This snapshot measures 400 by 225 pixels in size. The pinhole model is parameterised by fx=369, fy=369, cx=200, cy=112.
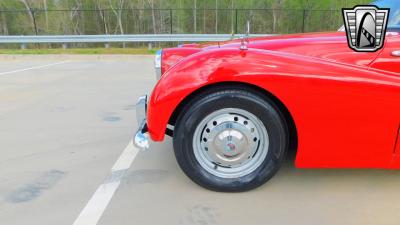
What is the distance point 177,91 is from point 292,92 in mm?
799

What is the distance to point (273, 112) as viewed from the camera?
2584mm

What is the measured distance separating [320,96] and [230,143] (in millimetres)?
714

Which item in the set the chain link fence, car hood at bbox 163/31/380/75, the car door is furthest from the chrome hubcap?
the chain link fence

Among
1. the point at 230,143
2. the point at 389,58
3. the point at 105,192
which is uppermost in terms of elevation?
the point at 389,58

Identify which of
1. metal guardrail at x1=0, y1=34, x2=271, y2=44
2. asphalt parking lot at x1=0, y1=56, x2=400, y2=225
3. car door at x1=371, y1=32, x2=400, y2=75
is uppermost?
car door at x1=371, y1=32, x2=400, y2=75

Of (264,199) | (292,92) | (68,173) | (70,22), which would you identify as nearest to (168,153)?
(68,173)

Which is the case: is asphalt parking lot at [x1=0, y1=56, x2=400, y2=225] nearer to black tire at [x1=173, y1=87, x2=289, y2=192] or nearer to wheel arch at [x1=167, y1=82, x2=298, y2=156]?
black tire at [x1=173, y1=87, x2=289, y2=192]

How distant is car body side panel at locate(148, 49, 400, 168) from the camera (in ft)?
8.16

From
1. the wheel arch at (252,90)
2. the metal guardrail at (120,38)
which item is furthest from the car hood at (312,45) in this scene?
the metal guardrail at (120,38)

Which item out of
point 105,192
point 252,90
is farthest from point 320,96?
point 105,192

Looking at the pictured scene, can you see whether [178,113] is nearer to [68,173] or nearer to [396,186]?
[68,173]

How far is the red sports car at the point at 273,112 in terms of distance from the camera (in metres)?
2.50

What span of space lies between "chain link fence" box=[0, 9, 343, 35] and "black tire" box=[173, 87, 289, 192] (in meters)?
18.7

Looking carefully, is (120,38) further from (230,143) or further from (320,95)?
(320,95)
